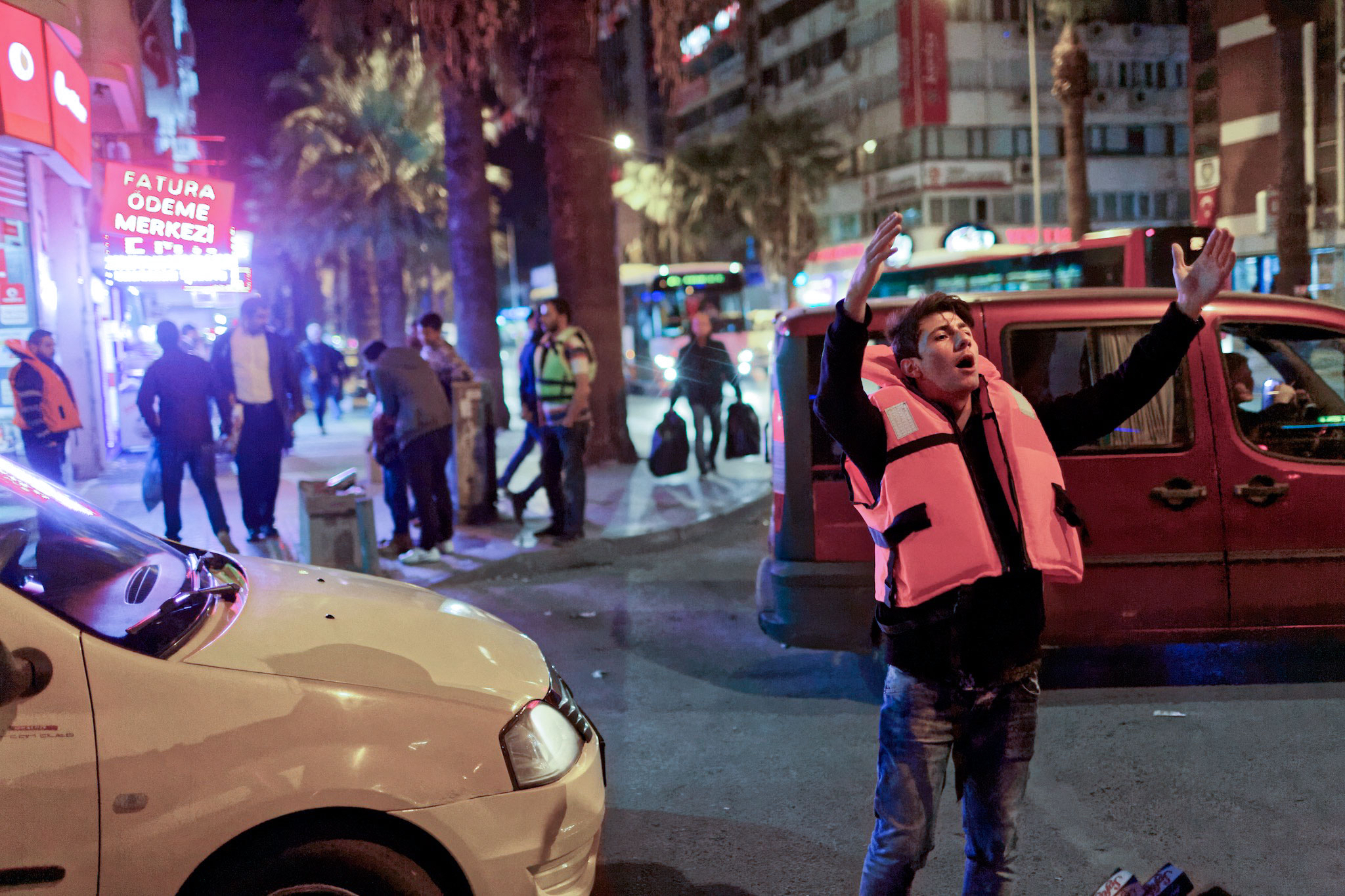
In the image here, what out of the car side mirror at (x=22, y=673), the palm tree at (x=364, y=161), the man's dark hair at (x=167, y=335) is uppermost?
the palm tree at (x=364, y=161)

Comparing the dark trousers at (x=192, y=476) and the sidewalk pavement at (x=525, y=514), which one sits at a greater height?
the dark trousers at (x=192, y=476)

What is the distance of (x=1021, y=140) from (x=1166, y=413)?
5220 cm

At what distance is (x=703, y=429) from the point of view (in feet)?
43.2

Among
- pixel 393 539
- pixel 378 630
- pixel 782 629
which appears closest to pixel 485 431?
pixel 393 539

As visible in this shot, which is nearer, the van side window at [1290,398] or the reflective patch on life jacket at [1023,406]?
the reflective patch on life jacket at [1023,406]

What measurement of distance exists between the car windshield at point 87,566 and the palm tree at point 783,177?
46021mm

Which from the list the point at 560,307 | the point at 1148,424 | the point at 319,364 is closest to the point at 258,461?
the point at 560,307

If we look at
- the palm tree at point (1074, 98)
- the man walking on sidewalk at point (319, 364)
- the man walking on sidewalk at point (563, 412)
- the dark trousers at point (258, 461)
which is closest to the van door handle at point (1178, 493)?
the man walking on sidewalk at point (563, 412)

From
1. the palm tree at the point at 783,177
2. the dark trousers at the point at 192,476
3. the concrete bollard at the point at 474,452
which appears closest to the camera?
the dark trousers at the point at 192,476

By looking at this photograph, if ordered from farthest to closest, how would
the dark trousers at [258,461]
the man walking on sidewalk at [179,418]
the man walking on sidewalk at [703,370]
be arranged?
the man walking on sidewalk at [703,370] < the dark trousers at [258,461] < the man walking on sidewalk at [179,418]

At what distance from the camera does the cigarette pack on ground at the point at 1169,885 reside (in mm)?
2822

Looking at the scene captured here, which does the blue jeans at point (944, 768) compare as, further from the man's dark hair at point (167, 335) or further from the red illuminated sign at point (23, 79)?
the red illuminated sign at point (23, 79)

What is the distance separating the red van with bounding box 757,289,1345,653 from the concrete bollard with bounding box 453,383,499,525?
210 inches

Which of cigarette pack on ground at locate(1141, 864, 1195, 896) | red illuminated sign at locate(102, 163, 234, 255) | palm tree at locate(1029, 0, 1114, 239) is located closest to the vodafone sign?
red illuminated sign at locate(102, 163, 234, 255)
